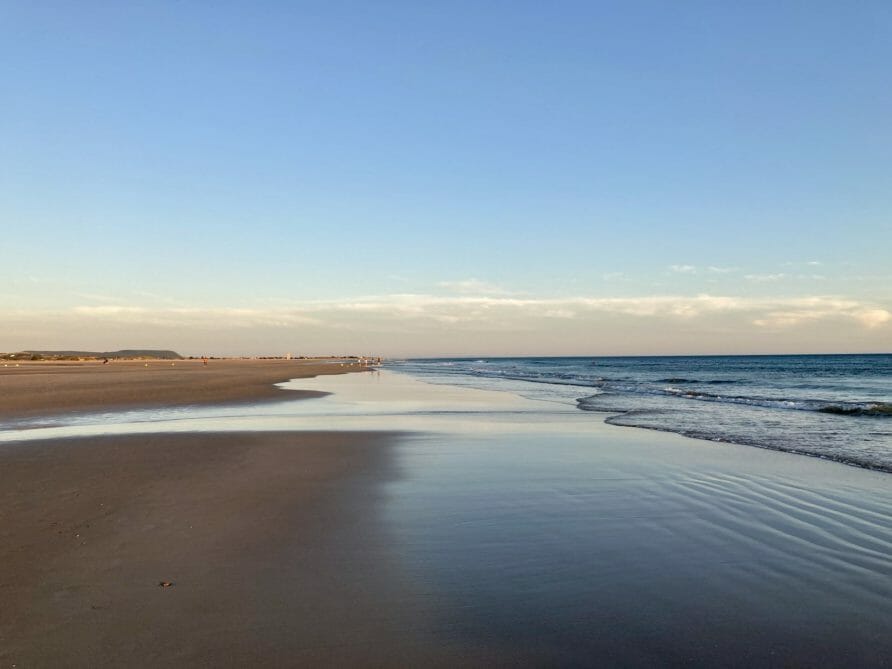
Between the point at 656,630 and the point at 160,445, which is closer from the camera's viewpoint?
the point at 656,630

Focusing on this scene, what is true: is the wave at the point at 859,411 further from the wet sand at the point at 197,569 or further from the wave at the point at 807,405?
the wet sand at the point at 197,569

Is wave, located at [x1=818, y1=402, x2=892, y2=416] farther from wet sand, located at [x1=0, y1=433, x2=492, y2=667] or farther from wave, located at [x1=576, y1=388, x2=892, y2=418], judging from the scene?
wet sand, located at [x1=0, y1=433, x2=492, y2=667]

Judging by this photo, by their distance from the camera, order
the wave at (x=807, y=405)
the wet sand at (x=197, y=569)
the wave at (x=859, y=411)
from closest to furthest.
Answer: the wet sand at (x=197, y=569)
the wave at (x=859, y=411)
the wave at (x=807, y=405)

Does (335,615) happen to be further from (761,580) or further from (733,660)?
(761,580)

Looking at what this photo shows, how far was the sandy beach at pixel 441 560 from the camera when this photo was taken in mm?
4273

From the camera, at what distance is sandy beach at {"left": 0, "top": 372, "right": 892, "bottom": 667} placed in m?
4.27

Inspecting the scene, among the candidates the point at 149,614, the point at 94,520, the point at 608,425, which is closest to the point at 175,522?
the point at 94,520

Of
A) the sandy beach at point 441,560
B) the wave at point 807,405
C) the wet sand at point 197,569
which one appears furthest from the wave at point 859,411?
the wet sand at point 197,569

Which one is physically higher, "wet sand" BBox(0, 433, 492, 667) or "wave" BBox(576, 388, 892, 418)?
"wave" BBox(576, 388, 892, 418)

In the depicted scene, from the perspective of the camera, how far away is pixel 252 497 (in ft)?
28.7

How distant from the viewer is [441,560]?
6047 mm

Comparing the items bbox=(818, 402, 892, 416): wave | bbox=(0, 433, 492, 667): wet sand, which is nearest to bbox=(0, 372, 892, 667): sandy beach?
bbox=(0, 433, 492, 667): wet sand

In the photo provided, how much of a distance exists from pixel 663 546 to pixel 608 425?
38.8 feet

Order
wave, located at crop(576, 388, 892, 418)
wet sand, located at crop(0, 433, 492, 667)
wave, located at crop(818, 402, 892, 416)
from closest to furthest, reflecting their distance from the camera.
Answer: wet sand, located at crop(0, 433, 492, 667), wave, located at crop(818, 402, 892, 416), wave, located at crop(576, 388, 892, 418)
